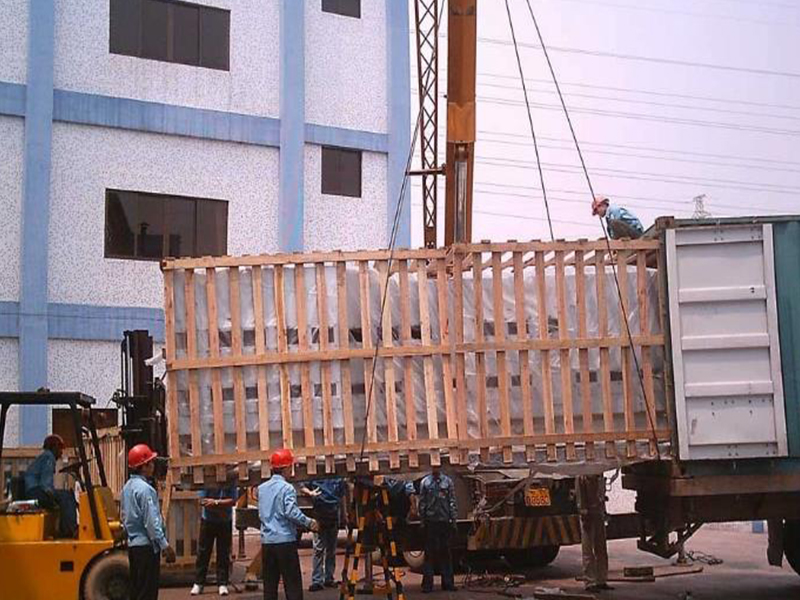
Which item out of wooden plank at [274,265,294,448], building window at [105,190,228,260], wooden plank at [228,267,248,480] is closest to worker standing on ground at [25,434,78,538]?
wooden plank at [228,267,248,480]

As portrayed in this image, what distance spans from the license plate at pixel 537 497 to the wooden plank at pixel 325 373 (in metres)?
3.83

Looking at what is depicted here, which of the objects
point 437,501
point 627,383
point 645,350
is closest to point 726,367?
point 645,350

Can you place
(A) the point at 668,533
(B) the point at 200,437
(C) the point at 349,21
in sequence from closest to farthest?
(B) the point at 200,437, (A) the point at 668,533, (C) the point at 349,21

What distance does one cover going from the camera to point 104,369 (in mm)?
17188

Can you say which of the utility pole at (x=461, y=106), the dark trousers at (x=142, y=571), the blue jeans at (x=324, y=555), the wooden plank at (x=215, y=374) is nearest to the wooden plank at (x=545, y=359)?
the utility pole at (x=461, y=106)

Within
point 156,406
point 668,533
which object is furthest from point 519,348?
point 156,406

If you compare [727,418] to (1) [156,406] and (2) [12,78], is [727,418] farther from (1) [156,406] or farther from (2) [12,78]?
(2) [12,78]

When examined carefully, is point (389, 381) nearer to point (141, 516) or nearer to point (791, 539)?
point (141, 516)

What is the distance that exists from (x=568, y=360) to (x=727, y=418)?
1.52m

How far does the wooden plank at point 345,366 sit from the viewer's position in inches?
343

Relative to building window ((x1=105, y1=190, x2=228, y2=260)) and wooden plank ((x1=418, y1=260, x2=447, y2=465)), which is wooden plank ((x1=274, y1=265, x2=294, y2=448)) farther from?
building window ((x1=105, y1=190, x2=228, y2=260))

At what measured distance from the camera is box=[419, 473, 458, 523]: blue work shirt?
11586 mm

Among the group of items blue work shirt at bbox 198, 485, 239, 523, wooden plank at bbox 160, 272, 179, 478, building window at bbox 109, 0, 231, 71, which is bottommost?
blue work shirt at bbox 198, 485, 239, 523

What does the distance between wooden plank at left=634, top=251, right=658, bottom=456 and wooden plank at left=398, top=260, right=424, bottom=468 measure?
2112 mm
